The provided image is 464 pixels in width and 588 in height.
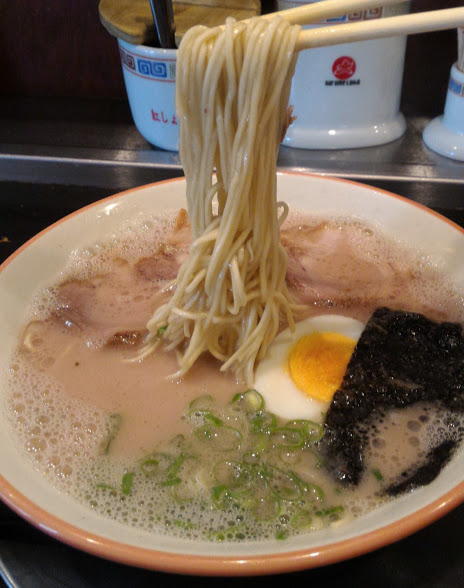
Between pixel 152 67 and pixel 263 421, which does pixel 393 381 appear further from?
pixel 152 67

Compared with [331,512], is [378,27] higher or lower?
higher

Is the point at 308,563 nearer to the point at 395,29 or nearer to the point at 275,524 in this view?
the point at 275,524

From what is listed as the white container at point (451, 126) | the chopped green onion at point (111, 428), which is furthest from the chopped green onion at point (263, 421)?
the white container at point (451, 126)

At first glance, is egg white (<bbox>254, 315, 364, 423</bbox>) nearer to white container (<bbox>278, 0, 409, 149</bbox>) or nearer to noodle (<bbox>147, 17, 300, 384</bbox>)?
noodle (<bbox>147, 17, 300, 384</bbox>)

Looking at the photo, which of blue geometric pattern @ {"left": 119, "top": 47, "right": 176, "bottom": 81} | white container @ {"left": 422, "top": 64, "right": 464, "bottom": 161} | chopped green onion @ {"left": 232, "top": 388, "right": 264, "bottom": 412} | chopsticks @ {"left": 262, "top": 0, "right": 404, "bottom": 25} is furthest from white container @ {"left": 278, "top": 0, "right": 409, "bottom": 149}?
chopped green onion @ {"left": 232, "top": 388, "right": 264, "bottom": 412}

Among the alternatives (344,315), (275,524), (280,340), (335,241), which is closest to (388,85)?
(335,241)

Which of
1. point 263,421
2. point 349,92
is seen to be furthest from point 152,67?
point 263,421
